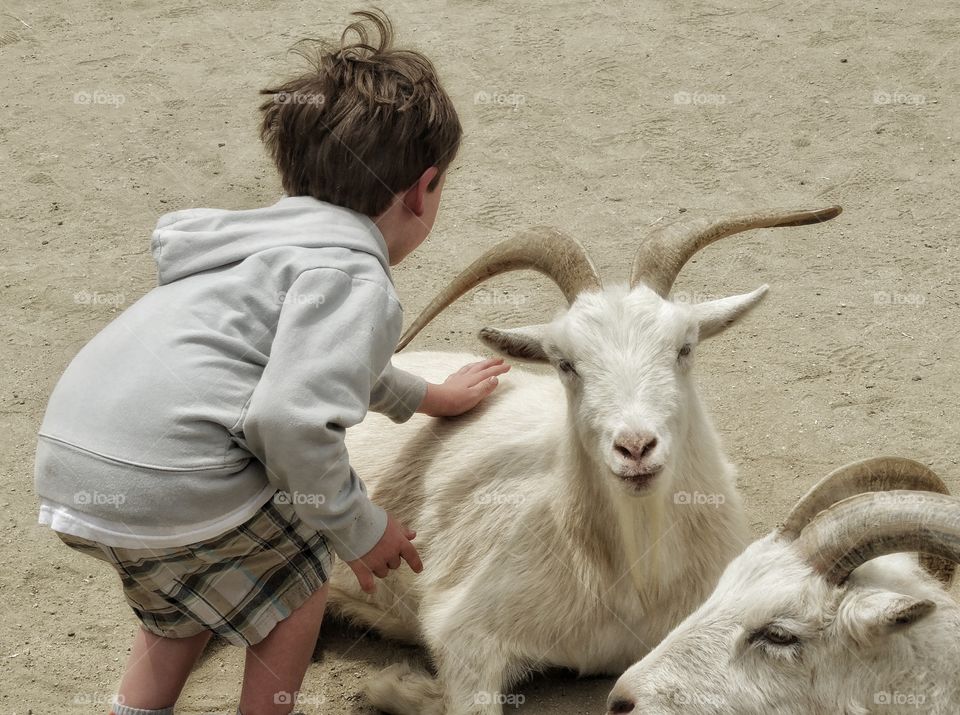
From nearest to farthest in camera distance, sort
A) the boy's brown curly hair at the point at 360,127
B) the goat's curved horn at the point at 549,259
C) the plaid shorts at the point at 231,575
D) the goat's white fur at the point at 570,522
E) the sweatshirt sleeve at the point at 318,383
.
A: the sweatshirt sleeve at the point at 318,383 → the plaid shorts at the point at 231,575 → the boy's brown curly hair at the point at 360,127 → the goat's white fur at the point at 570,522 → the goat's curved horn at the point at 549,259

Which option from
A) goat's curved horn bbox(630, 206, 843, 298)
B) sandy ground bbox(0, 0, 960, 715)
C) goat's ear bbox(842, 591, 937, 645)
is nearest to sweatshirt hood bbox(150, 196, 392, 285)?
goat's curved horn bbox(630, 206, 843, 298)

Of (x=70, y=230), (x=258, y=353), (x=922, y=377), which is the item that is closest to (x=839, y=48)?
(x=922, y=377)

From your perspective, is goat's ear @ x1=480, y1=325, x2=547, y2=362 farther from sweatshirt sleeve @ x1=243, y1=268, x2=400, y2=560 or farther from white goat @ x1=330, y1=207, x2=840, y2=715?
sweatshirt sleeve @ x1=243, y1=268, x2=400, y2=560

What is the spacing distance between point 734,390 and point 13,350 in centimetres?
378

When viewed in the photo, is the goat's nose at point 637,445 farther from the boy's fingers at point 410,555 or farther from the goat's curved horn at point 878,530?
the boy's fingers at point 410,555

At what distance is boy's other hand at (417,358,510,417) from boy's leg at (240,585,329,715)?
A: 43.1 inches

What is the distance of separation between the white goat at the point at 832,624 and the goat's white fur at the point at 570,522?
53cm

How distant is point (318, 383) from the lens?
326 cm

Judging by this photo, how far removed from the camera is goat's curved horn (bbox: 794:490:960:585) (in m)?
2.95

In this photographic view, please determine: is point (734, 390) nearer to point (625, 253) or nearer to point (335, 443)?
point (625, 253)

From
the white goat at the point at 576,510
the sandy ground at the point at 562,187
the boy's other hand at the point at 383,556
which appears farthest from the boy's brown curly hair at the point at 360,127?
the sandy ground at the point at 562,187

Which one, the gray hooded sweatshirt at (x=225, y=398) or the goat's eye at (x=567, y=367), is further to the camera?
the goat's eye at (x=567, y=367)

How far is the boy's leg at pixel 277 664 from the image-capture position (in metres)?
3.79

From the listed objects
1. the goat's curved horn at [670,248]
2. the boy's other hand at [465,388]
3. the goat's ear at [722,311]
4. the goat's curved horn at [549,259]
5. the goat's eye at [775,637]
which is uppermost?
the goat's curved horn at [670,248]
